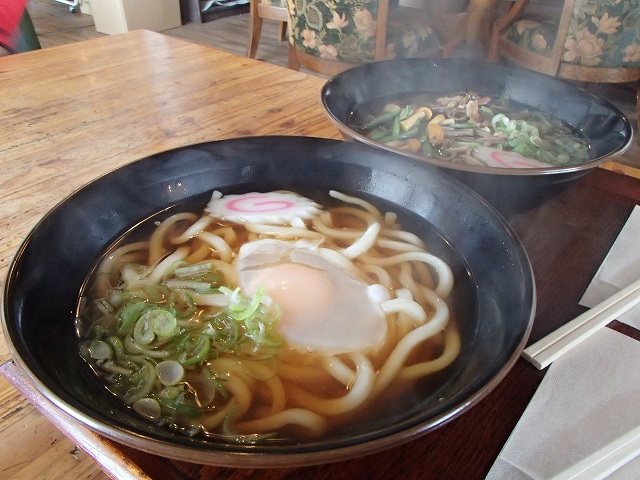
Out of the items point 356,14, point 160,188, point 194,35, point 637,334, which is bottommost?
point 194,35

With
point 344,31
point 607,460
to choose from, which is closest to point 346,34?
point 344,31

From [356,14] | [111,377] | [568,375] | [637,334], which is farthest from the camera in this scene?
[356,14]

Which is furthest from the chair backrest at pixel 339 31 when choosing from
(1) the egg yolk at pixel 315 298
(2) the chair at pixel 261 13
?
(1) the egg yolk at pixel 315 298

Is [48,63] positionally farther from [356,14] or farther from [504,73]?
[356,14]

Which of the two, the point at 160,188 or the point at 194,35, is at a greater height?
the point at 160,188

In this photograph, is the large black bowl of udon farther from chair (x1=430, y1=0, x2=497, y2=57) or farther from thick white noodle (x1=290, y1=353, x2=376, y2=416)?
chair (x1=430, y1=0, x2=497, y2=57)

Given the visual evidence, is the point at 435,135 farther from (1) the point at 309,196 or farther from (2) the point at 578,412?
(2) the point at 578,412

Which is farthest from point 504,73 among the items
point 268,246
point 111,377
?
point 111,377

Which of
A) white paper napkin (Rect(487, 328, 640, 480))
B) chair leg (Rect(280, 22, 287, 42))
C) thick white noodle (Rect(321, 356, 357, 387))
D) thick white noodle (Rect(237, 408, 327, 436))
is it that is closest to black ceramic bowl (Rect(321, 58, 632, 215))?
white paper napkin (Rect(487, 328, 640, 480))
